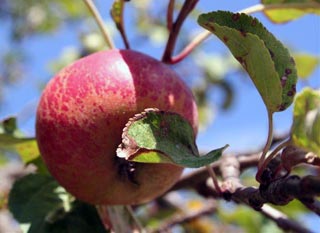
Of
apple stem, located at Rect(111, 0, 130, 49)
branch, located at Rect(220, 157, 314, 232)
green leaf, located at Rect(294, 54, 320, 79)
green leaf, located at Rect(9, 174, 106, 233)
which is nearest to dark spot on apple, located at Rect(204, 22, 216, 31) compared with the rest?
branch, located at Rect(220, 157, 314, 232)

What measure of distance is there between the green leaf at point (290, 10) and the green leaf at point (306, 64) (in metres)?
0.82

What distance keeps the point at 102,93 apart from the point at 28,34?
13.7 feet

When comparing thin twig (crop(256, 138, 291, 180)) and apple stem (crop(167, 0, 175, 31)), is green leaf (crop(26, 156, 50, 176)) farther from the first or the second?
thin twig (crop(256, 138, 291, 180))

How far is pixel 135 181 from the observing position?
1.03 m

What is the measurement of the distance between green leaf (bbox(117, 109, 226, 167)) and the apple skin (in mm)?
119

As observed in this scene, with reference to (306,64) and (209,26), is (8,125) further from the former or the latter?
(306,64)

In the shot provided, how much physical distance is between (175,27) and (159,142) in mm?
382

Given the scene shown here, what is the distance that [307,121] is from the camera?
2.59ft

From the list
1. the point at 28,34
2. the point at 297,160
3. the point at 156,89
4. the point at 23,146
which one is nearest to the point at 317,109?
the point at 297,160

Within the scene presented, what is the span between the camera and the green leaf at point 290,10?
4.19 ft

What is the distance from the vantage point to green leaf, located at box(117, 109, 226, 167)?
2.64 feet

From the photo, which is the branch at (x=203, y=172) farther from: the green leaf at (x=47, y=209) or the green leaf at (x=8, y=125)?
the green leaf at (x=8, y=125)

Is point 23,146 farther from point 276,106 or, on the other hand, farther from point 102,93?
point 276,106

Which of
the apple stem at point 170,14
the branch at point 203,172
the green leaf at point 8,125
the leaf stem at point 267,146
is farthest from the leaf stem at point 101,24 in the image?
the leaf stem at point 267,146
